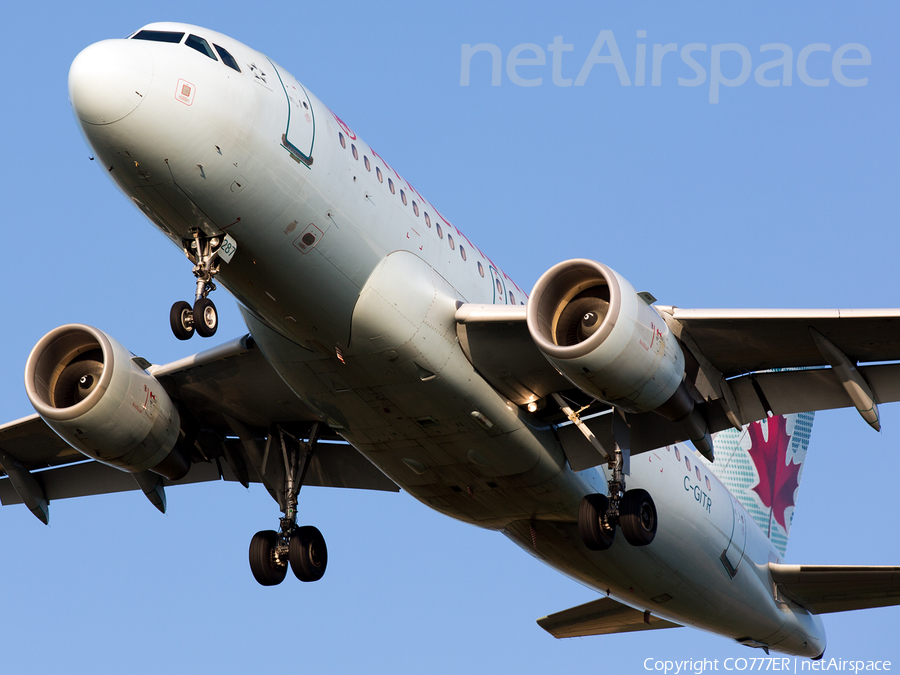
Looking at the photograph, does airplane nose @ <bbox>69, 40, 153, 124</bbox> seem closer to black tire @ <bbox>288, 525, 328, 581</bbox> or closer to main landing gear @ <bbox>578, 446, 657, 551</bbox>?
black tire @ <bbox>288, 525, 328, 581</bbox>

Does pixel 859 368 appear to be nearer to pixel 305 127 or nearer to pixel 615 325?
pixel 615 325

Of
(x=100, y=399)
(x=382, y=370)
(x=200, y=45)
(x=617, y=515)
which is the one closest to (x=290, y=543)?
(x=100, y=399)

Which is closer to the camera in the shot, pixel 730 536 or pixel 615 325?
pixel 615 325

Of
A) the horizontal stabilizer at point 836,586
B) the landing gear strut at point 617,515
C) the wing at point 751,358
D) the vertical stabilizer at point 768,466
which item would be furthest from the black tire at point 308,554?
the vertical stabilizer at point 768,466

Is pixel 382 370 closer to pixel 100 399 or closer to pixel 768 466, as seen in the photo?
pixel 100 399

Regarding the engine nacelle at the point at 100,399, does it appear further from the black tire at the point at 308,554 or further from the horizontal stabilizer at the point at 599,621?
the horizontal stabilizer at the point at 599,621

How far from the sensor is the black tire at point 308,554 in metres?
19.8

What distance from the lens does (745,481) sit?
2648 centimetres

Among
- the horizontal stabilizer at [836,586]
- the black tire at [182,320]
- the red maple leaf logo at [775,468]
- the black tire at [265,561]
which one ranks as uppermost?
the red maple leaf logo at [775,468]

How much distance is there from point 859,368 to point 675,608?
23.2 feet

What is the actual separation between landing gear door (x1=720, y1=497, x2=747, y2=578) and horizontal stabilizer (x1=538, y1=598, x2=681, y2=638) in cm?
324

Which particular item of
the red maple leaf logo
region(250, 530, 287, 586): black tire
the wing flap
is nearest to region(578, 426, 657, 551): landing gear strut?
the wing flap

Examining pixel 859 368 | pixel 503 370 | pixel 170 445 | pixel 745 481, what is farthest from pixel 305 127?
pixel 745 481

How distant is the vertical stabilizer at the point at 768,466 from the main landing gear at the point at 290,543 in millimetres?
9591
